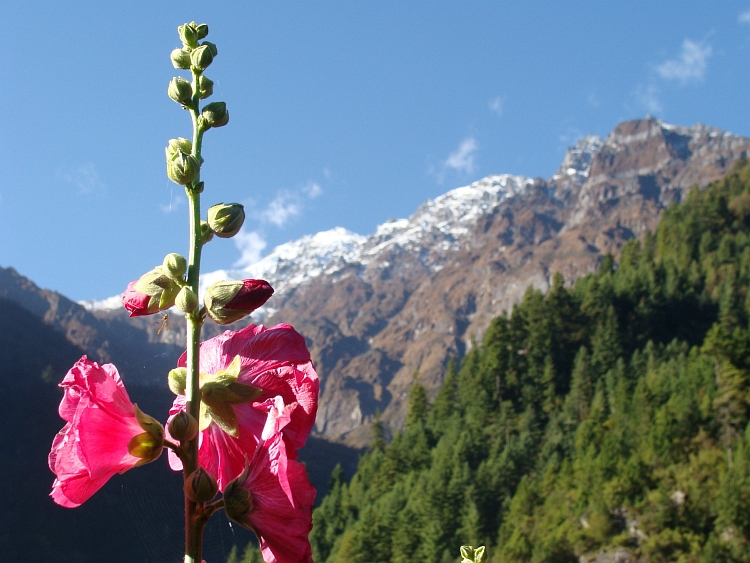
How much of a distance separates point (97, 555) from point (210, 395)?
197ft

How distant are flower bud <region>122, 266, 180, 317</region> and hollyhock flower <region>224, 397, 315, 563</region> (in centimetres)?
35

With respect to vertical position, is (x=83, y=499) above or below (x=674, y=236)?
below

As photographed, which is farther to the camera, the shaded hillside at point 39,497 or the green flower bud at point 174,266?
the shaded hillside at point 39,497

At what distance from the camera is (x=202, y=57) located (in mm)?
1903

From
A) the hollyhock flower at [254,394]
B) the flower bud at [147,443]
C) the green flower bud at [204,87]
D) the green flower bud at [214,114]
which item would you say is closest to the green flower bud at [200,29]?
the green flower bud at [204,87]

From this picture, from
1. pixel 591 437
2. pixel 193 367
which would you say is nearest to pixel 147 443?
pixel 193 367

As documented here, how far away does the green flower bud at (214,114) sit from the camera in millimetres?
1812

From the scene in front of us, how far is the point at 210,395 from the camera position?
1603 millimetres

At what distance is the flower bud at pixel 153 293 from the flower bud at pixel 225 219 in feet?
0.51

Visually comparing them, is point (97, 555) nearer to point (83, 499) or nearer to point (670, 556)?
point (670, 556)

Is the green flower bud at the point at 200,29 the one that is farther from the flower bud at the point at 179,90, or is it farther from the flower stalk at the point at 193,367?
the flower stalk at the point at 193,367

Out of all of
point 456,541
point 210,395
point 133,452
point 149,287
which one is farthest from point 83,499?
point 456,541

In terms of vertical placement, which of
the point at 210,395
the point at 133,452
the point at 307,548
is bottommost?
the point at 307,548

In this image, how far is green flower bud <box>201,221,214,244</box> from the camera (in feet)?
5.51
